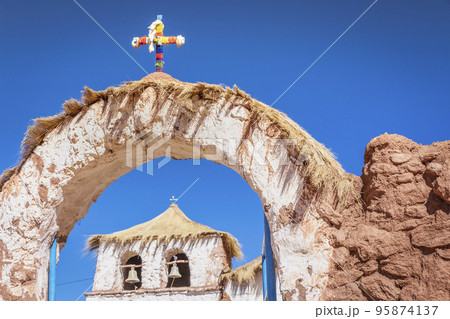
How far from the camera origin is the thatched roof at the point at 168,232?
14.6 metres

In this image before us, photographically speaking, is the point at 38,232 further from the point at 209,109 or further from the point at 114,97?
the point at 209,109

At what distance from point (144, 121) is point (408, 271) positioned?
2.66 metres

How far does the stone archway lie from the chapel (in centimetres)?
890

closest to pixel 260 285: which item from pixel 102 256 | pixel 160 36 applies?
pixel 102 256

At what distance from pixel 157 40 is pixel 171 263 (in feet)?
31.2

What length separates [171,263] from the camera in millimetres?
14141

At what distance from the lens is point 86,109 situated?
5004 millimetres

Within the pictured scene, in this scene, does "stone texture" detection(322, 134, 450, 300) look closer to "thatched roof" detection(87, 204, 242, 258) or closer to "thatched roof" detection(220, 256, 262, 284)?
"thatched roof" detection(220, 256, 262, 284)

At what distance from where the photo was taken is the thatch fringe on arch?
4.10 metres

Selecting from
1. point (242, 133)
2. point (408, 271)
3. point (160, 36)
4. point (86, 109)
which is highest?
point (160, 36)

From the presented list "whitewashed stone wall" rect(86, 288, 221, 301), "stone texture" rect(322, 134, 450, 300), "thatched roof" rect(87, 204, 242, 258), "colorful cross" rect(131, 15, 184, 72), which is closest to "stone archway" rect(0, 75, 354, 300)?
"stone texture" rect(322, 134, 450, 300)

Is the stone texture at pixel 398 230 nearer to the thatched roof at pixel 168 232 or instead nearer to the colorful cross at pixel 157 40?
the colorful cross at pixel 157 40

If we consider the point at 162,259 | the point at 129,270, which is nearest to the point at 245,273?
the point at 162,259

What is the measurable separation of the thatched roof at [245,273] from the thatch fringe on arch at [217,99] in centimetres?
966
